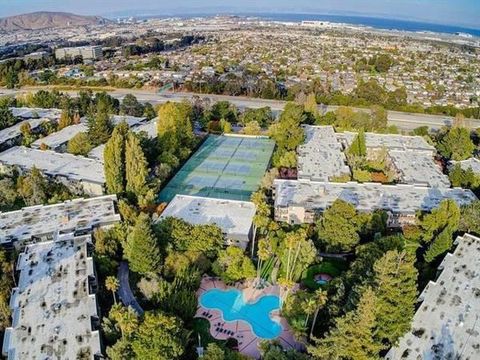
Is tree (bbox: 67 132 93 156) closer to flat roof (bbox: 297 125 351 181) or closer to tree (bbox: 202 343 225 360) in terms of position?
flat roof (bbox: 297 125 351 181)

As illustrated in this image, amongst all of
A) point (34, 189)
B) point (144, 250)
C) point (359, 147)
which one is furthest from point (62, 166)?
point (359, 147)

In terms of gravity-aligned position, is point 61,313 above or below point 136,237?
below

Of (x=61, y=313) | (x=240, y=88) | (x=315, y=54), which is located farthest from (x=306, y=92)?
(x=315, y=54)

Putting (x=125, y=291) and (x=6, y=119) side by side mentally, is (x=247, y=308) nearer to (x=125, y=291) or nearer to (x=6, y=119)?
(x=125, y=291)

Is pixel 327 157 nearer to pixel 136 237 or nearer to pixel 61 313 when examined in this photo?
pixel 136 237

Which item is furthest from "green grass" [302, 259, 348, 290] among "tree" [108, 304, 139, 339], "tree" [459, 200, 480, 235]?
"tree" [108, 304, 139, 339]

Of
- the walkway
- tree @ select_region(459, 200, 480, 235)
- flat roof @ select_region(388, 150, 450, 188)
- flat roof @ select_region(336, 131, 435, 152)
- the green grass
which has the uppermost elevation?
tree @ select_region(459, 200, 480, 235)

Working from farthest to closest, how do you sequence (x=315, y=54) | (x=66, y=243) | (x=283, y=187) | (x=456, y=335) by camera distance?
(x=315, y=54), (x=283, y=187), (x=66, y=243), (x=456, y=335)
